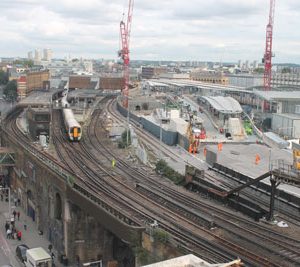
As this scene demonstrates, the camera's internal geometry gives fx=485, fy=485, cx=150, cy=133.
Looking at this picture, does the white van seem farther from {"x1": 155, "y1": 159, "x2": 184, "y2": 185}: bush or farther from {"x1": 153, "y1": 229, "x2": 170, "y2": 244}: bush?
{"x1": 155, "y1": 159, "x2": 184, "y2": 185}: bush

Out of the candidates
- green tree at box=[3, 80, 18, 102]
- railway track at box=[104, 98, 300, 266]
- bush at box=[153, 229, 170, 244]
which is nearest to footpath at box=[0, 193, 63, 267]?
bush at box=[153, 229, 170, 244]

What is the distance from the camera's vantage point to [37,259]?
2588 cm

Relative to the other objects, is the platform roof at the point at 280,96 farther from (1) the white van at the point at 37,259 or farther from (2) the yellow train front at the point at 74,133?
(1) the white van at the point at 37,259

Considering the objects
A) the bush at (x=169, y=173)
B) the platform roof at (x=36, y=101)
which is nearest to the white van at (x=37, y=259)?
the bush at (x=169, y=173)

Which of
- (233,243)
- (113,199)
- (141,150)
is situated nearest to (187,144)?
(141,150)

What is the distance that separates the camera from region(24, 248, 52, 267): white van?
25.9 metres

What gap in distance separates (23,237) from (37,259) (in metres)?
7.17

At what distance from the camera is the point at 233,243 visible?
66.0 feet

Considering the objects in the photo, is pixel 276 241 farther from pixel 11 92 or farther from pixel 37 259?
pixel 11 92

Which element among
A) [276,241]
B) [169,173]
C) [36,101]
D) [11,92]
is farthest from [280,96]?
[11,92]

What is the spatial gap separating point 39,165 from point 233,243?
18.3 metres

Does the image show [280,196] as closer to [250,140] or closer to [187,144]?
[187,144]

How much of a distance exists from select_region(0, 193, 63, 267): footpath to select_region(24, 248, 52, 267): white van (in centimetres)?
148

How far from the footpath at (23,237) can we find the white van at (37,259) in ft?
4.85
